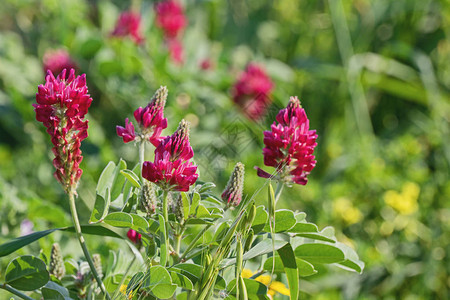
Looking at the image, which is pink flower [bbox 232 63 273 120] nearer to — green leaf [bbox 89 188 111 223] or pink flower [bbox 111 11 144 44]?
pink flower [bbox 111 11 144 44]

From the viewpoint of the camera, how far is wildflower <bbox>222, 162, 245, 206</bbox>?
727mm

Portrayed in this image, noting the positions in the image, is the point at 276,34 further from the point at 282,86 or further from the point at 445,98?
the point at 445,98

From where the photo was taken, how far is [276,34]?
3.44m

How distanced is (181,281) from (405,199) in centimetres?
143

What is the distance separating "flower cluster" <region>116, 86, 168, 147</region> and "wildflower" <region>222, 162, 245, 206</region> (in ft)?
0.36

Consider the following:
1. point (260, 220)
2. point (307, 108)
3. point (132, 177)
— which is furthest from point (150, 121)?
point (307, 108)

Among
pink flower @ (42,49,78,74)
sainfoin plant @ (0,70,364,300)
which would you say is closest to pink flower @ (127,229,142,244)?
sainfoin plant @ (0,70,364,300)

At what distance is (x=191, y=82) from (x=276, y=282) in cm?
148

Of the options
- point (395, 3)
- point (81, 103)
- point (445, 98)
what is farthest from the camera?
point (395, 3)

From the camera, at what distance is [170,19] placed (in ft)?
8.51

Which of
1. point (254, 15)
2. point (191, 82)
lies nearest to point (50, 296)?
point (191, 82)

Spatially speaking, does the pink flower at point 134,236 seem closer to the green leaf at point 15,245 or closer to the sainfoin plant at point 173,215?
the sainfoin plant at point 173,215

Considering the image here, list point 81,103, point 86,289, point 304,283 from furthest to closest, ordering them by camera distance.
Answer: point 304,283
point 86,289
point 81,103

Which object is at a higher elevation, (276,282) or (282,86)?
(282,86)
